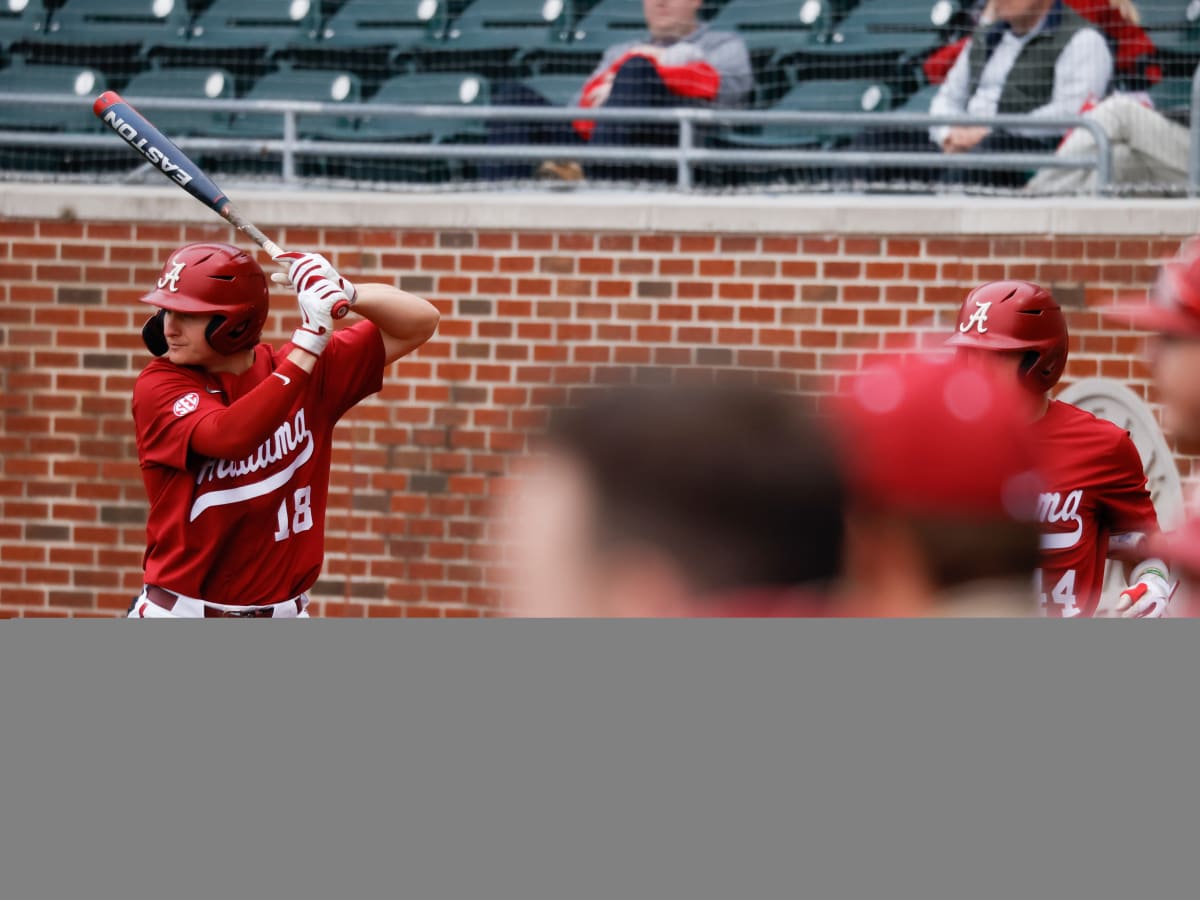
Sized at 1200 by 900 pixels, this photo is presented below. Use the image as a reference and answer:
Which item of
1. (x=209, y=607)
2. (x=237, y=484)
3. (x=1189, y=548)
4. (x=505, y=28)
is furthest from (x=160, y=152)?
(x=505, y=28)

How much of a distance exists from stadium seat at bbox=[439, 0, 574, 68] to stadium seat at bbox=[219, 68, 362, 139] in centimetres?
60

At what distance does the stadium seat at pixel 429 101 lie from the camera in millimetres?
8172

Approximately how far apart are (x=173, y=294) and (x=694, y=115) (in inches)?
128

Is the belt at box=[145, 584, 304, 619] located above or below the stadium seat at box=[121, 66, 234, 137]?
below

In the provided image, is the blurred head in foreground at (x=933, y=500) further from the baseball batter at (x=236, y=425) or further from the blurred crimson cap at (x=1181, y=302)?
the baseball batter at (x=236, y=425)

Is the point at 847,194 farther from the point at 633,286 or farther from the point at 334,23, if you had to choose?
the point at 334,23

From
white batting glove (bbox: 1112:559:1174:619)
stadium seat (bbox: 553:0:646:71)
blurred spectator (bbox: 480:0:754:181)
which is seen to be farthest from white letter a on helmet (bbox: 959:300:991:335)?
stadium seat (bbox: 553:0:646:71)

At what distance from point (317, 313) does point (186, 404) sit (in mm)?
380

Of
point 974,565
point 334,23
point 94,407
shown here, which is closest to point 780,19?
point 334,23

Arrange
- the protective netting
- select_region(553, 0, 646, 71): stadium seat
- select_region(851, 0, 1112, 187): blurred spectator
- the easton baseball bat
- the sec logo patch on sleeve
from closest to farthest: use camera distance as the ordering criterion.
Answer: the sec logo patch on sleeve → the easton baseball bat → the protective netting → select_region(851, 0, 1112, 187): blurred spectator → select_region(553, 0, 646, 71): stadium seat

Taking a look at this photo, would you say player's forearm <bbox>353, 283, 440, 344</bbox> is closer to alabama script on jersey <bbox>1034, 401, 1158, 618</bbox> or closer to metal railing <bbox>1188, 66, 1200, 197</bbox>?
alabama script on jersey <bbox>1034, 401, 1158, 618</bbox>

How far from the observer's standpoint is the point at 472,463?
6363 millimetres

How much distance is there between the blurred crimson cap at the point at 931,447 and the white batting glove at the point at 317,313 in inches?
96.1

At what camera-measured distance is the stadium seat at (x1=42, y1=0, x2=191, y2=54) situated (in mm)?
8820
